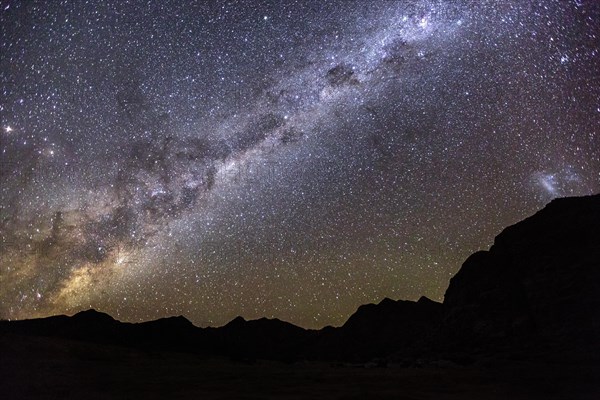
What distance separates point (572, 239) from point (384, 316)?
66.7 meters

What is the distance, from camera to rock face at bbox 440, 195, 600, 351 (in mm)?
36969

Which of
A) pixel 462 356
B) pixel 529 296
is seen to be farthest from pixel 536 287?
pixel 462 356

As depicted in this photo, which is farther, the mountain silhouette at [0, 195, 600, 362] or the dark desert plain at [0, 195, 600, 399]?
the mountain silhouette at [0, 195, 600, 362]

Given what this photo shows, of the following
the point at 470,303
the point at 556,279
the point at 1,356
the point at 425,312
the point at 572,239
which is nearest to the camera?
the point at 1,356

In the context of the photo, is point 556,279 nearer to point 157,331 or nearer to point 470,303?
point 470,303

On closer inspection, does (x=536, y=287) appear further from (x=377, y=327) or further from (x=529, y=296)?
(x=377, y=327)

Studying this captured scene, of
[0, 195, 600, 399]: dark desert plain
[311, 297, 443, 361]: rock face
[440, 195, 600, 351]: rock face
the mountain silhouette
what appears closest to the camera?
[0, 195, 600, 399]: dark desert plain

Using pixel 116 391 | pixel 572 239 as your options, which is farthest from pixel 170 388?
pixel 572 239

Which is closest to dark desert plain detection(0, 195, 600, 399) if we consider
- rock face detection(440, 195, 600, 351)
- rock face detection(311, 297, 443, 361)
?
rock face detection(440, 195, 600, 351)

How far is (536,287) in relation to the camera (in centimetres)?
4509

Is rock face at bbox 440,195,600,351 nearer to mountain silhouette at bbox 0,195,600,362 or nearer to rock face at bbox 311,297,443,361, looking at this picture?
mountain silhouette at bbox 0,195,600,362

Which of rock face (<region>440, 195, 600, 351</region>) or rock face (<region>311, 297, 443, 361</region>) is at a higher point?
rock face (<region>440, 195, 600, 351</region>)

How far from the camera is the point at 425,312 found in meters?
103

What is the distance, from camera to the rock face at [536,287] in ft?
121
